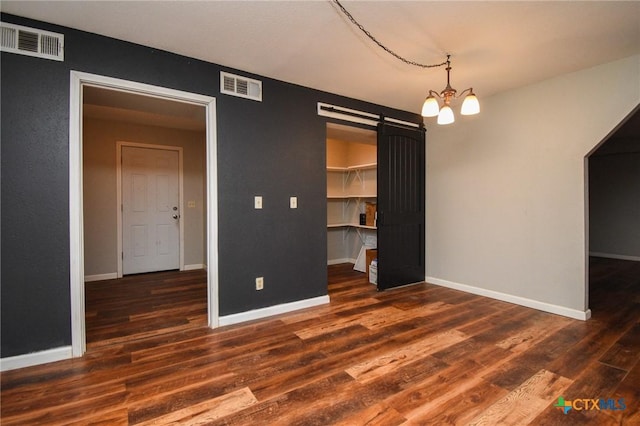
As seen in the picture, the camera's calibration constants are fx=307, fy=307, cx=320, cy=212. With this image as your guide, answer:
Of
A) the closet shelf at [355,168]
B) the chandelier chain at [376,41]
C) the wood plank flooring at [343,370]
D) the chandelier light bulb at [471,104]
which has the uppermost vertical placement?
the chandelier chain at [376,41]

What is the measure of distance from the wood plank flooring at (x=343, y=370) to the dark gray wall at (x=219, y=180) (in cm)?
34

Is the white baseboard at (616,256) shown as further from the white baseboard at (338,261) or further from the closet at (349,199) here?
the white baseboard at (338,261)

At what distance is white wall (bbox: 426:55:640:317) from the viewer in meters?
3.07

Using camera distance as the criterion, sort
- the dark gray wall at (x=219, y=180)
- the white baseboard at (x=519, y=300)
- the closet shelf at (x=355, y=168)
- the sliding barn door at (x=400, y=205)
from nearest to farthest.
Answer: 1. the dark gray wall at (x=219, y=180)
2. the white baseboard at (x=519, y=300)
3. the sliding barn door at (x=400, y=205)
4. the closet shelf at (x=355, y=168)

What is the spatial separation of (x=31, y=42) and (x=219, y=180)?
164cm

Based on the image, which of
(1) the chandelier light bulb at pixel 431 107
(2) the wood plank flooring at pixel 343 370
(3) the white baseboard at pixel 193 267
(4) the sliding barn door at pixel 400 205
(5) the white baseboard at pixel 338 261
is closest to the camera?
(2) the wood plank flooring at pixel 343 370

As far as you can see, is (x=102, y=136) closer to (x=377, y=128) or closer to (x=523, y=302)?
(x=377, y=128)

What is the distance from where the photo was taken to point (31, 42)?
2234mm

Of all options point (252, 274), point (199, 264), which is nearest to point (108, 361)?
point (252, 274)

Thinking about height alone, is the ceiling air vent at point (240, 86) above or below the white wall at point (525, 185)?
above

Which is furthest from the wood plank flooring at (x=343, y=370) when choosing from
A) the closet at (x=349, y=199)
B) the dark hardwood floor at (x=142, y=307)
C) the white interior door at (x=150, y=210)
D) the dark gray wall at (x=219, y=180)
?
the closet at (x=349, y=199)

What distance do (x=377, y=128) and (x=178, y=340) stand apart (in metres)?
3.32

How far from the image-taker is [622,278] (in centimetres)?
484

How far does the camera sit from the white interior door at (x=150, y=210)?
509 centimetres
